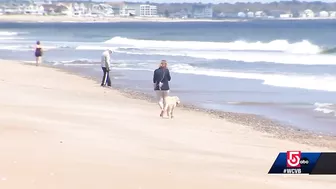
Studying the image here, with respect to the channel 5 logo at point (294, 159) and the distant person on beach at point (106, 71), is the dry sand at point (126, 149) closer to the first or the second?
the channel 5 logo at point (294, 159)

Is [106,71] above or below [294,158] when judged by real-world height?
below

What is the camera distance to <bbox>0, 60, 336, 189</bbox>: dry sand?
879 centimetres

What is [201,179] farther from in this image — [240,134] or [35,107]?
[35,107]

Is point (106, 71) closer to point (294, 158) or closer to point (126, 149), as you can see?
point (126, 149)

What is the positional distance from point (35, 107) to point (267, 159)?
6001mm

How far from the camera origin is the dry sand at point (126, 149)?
8.79 metres

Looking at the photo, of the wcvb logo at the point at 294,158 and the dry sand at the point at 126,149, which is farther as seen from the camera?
the dry sand at the point at 126,149

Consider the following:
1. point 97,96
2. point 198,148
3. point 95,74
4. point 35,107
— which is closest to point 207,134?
point 198,148

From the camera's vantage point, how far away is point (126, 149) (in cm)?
1084

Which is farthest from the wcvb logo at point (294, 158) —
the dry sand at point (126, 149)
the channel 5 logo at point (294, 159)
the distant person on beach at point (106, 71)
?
the distant person on beach at point (106, 71)

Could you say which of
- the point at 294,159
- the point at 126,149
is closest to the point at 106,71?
the point at 126,149

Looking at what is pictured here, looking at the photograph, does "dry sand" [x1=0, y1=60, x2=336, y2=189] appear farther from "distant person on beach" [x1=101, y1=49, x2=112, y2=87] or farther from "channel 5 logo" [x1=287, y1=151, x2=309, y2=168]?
"distant person on beach" [x1=101, y1=49, x2=112, y2=87]

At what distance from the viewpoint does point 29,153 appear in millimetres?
9828

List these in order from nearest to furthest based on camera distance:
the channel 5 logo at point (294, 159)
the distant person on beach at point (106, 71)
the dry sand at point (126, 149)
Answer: the channel 5 logo at point (294, 159) → the dry sand at point (126, 149) → the distant person on beach at point (106, 71)
